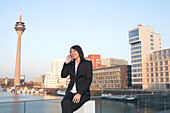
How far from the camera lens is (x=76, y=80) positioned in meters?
3.27

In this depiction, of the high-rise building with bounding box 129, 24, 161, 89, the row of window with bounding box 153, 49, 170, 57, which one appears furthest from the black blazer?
the high-rise building with bounding box 129, 24, 161, 89

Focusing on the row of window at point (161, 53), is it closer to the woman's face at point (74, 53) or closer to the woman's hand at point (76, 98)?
the woman's face at point (74, 53)

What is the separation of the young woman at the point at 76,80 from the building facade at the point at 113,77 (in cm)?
8395

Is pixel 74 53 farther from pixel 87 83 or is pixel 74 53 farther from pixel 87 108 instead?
pixel 87 108

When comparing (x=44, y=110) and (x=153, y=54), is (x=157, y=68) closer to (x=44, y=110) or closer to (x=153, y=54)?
(x=153, y=54)

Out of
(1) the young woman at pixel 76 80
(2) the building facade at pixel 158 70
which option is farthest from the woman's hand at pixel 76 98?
(2) the building facade at pixel 158 70

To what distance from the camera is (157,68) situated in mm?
69750

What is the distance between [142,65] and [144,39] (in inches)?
448

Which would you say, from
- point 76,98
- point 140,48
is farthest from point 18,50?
point 76,98

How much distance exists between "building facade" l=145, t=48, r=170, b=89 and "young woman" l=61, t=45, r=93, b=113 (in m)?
68.0

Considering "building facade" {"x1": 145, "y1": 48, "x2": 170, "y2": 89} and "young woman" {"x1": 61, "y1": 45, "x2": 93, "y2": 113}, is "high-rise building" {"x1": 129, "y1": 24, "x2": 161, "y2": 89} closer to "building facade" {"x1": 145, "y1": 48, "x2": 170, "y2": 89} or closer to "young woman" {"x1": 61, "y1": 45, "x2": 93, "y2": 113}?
"building facade" {"x1": 145, "y1": 48, "x2": 170, "y2": 89}

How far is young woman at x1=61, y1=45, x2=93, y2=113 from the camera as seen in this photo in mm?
3027

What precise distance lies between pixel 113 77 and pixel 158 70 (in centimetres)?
2666

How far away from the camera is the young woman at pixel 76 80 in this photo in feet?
9.93
